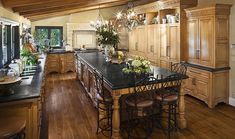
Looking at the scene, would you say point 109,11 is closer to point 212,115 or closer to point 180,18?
point 180,18

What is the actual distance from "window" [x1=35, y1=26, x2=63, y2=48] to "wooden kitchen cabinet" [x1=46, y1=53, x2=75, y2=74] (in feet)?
4.36

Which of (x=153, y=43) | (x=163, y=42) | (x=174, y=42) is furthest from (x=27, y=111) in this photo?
(x=153, y=43)

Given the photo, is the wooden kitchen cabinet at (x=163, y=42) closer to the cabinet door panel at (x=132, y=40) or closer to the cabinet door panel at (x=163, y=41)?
the cabinet door panel at (x=163, y=41)

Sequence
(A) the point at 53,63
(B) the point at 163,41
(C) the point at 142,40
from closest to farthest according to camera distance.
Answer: (B) the point at 163,41 → (C) the point at 142,40 → (A) the point at 53,63

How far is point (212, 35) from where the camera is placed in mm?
4922

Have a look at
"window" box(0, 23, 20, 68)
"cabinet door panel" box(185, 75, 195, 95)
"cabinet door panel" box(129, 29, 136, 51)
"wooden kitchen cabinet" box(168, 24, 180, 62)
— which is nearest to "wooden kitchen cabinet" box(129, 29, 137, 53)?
"cabinet door panel" box(129, 29, 136, 51)

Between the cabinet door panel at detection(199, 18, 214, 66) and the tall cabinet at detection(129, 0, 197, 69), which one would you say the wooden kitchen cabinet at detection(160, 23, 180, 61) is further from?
the cabinet door panel at detection(199, 18, 214, 66)

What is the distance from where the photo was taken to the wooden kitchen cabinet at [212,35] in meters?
4.85

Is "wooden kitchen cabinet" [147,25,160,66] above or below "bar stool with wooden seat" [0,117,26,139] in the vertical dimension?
above

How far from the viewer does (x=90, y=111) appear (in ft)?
15.8

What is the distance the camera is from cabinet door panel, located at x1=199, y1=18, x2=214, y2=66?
4961 mm

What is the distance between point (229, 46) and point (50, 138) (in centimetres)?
431

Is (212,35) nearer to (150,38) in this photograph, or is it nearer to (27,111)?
(150,38)

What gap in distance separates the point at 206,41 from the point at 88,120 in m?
3.24
